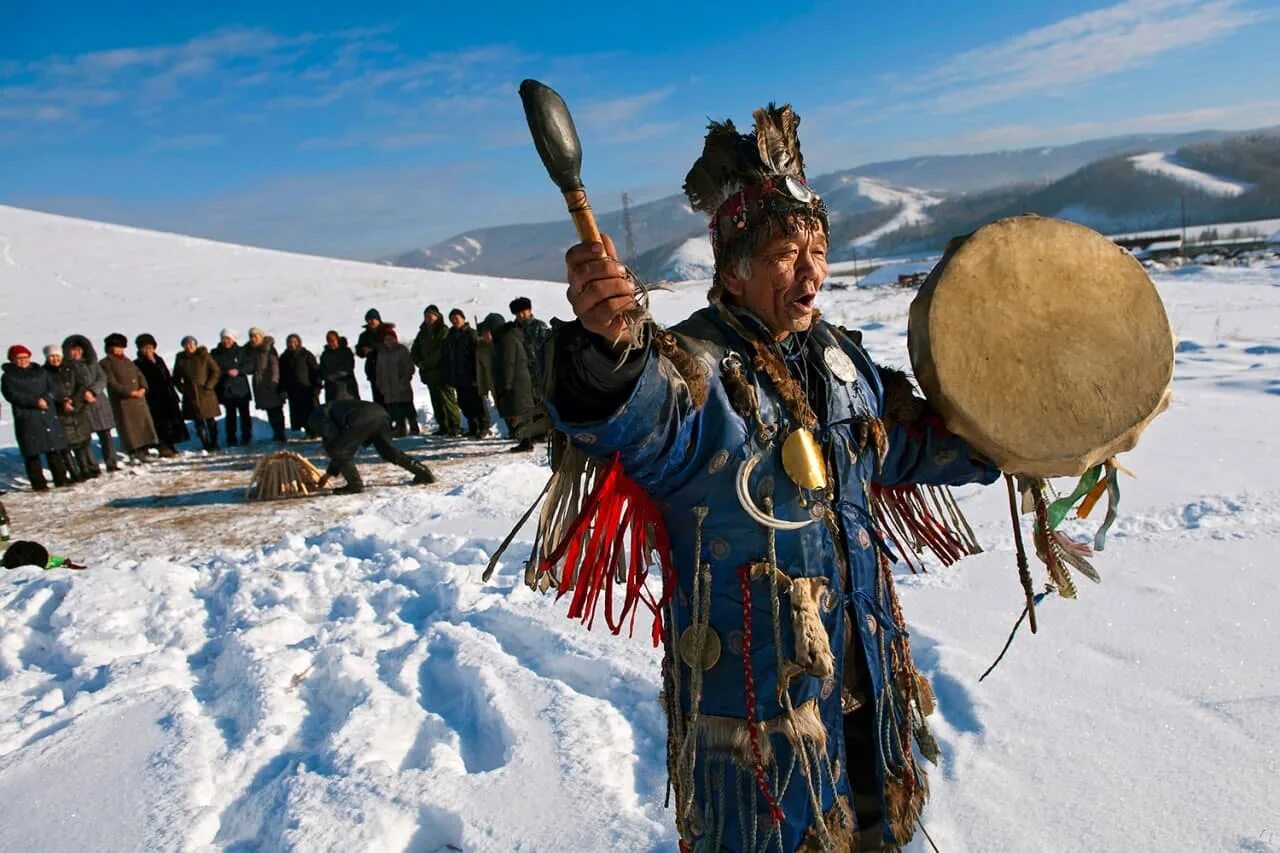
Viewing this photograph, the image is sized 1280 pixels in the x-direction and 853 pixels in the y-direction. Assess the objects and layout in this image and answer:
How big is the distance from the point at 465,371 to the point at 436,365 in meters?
0.58

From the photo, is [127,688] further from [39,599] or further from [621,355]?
[621,355]

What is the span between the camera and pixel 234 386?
34.7ft

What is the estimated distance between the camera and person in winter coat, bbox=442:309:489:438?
981 centimetres

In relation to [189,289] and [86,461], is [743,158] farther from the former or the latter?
[189,289]

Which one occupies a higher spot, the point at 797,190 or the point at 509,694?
the point at 797,190

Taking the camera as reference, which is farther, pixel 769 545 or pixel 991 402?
pixel 991 402

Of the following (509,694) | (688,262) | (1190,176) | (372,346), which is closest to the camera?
(509,694)

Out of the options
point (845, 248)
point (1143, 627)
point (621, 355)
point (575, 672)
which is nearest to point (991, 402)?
point (621, 355)

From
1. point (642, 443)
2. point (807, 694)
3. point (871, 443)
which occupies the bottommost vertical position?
point (807, 694)

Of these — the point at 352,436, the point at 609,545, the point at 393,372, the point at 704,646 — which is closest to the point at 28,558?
the point at 352,436

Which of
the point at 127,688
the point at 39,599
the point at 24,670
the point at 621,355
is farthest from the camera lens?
the point at 39,599

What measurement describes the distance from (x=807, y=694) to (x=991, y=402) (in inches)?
27.8

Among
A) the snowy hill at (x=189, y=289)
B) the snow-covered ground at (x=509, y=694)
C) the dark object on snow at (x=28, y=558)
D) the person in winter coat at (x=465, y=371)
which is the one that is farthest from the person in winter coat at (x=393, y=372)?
the snowy hill at (x=189, y=289)

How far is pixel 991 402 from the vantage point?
177 centimetres
